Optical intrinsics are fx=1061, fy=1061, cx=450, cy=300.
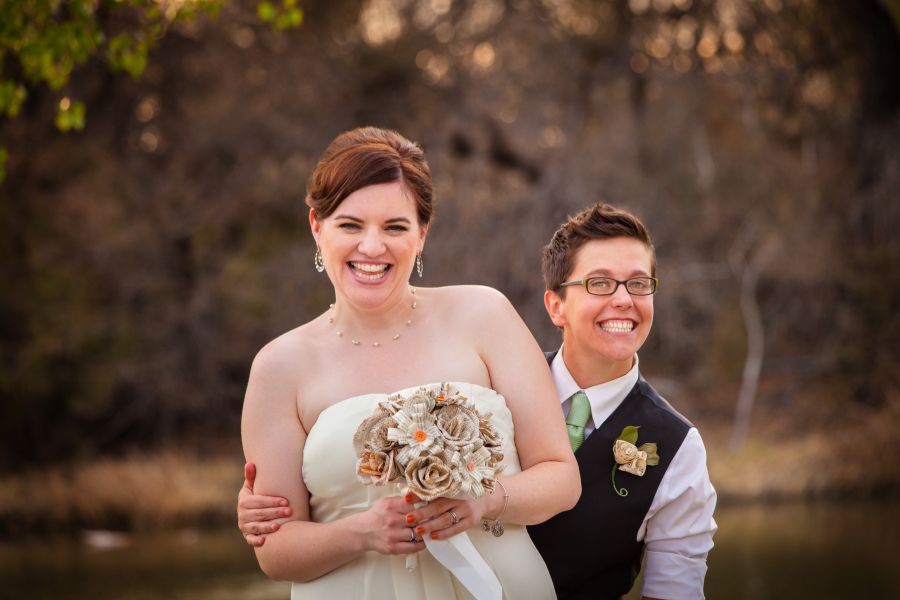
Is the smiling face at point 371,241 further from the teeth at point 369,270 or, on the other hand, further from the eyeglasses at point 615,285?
the eyeglasses at point 615,285

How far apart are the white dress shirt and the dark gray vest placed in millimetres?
36

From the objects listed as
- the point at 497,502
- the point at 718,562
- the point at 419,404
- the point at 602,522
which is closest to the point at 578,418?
the point at 602,522

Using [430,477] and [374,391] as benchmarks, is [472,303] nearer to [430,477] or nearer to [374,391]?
[374,391]

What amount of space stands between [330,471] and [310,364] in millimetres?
367

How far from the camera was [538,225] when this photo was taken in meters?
15.6

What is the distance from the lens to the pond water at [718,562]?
11.2 m

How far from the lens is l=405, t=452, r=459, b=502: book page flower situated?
8.64ft

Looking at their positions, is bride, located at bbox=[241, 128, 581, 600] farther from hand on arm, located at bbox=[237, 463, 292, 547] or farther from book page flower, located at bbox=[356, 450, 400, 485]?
book page flower, located at bbox=[356, 450, 400, 485]

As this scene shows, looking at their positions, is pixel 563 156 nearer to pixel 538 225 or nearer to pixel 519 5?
pixel 538 225

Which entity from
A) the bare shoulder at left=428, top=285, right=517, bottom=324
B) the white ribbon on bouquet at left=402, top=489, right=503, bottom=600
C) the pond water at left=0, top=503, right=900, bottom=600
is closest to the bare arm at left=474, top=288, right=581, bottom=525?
the bare shoulder at left=428, top=285, right=517, bottom=324

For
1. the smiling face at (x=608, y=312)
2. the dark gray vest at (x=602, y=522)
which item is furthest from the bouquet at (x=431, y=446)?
the smiling face at (x=608, y=312)

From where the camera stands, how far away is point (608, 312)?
3.57m

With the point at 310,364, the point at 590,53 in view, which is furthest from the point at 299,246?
the point at 310,364

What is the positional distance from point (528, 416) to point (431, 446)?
0.69 m
